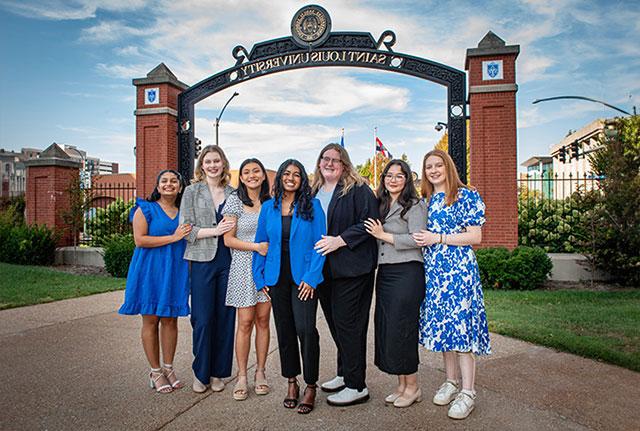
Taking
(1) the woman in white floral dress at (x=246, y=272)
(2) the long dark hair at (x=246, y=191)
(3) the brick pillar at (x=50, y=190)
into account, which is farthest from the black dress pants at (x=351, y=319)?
(3) the brick pillar at (x=50, y=190)

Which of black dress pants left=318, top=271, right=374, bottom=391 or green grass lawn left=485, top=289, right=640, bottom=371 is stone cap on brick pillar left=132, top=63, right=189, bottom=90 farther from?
black dress pants left=318, top=271, right=374, bottom=391

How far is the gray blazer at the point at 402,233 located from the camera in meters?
3.82

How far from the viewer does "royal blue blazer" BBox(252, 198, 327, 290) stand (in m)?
3.78

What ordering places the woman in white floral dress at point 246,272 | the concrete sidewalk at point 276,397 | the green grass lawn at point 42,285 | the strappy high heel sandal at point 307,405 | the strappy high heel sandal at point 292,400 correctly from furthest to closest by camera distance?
the green grass lawn at point 42,285 → the woman in white floral dress at point 246,272 → the strappy high heel sandal at point 292,400 → the strappy high heel sandal at point 307,405 → the concrete sidewalk at point 276,397

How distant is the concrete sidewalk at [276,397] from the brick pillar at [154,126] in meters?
7.14

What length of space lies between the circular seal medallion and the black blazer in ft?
28.2

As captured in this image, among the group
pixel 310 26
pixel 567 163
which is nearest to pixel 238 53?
pixel 310 26

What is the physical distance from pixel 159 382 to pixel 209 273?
103cm

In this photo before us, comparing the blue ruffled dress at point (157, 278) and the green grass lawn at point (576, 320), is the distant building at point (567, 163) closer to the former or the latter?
the green grass lawn at point (576, 320)

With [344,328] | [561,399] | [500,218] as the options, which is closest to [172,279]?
[344,328]

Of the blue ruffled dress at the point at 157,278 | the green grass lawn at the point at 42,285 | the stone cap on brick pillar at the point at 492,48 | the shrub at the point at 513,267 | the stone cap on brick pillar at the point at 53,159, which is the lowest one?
the green grass lawn at the point at 42,285

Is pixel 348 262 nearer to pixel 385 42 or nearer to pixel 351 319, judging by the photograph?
pixel 351 319

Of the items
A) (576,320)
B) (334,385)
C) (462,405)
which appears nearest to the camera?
(462,405)

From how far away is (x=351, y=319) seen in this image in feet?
12.8
